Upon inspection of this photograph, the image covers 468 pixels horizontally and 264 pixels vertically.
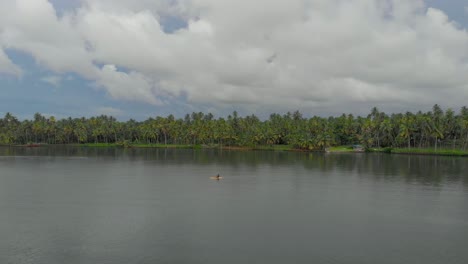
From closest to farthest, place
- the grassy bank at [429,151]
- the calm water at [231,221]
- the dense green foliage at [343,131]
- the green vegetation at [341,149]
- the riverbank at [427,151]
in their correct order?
the calm water at [231,221] < the riverbank at [427,151] < the grassy bank at [429,151] < the dense green foliage at [343,131] < the green vegetation at [341,149]

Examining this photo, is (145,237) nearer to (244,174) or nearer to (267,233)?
(267,233)

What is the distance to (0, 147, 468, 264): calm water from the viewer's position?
94.5 feet

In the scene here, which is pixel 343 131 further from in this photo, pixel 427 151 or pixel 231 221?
pixel 231 221

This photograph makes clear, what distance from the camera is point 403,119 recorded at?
490 ft

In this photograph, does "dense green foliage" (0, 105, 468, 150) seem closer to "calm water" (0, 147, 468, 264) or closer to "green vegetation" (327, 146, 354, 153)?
"green vegetation" (327, 146, 354, 153)

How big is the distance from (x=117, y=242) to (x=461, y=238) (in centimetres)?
2934

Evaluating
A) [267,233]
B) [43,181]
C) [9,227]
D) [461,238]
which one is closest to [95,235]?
[9,227]

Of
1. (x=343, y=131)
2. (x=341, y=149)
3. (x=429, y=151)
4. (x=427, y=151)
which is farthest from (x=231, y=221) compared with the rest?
(x=343, y=131)

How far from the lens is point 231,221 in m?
38.2

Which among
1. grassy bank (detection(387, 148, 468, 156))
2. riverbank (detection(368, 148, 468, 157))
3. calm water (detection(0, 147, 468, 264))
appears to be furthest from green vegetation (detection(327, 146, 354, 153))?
calm water (detection(0, 147, 468, 264))

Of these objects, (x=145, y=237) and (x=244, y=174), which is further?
(x=244, y=174)

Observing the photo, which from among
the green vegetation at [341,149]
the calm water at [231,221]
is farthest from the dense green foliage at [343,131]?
the calm water at [231,221]

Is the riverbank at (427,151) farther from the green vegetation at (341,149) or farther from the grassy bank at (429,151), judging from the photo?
the green vegetation at (341,149)

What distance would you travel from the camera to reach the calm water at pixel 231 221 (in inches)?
1134
